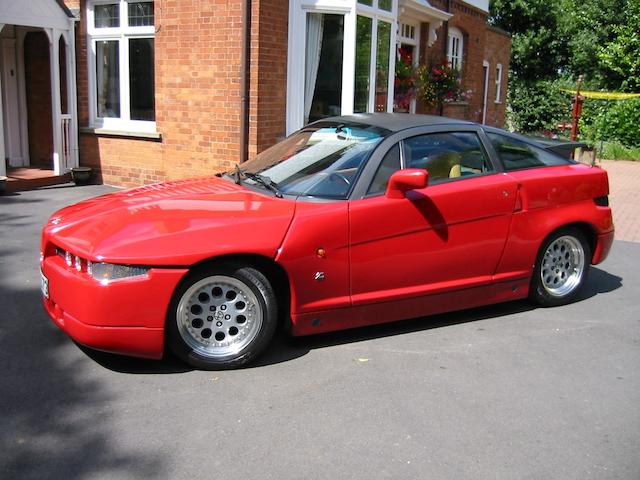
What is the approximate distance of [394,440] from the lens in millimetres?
3432

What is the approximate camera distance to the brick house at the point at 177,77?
9805mm

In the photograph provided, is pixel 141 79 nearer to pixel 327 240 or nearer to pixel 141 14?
pixel 141 14

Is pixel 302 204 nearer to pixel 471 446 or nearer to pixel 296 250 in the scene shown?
pixel 296 250

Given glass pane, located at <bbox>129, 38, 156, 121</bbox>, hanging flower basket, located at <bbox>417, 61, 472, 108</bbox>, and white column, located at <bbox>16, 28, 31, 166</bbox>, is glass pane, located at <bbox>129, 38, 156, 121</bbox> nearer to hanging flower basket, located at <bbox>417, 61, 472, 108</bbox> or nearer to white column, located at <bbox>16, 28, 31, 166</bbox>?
white column, located at <bbox>16, 28, 31, 166</bbox>

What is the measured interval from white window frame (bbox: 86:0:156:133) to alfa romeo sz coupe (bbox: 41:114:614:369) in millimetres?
6276

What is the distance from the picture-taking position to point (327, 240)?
4.37 metres

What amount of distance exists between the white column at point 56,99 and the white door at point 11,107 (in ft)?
3.63

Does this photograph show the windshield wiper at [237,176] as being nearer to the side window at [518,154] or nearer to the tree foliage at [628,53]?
the side window at [518,154]

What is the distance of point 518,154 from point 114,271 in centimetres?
334

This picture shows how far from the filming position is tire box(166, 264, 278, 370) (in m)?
4.07

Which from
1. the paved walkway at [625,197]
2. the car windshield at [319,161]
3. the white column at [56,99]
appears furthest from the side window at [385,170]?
the white column at [56,99]

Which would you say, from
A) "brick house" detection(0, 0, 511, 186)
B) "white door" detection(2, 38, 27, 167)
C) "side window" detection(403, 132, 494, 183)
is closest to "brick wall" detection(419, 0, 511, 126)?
"brick house" detection(0, 0, 511, 186)

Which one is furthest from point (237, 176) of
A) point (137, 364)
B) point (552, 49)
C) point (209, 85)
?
point (552, 49)

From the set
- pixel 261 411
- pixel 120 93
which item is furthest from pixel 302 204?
pixel 120 93
